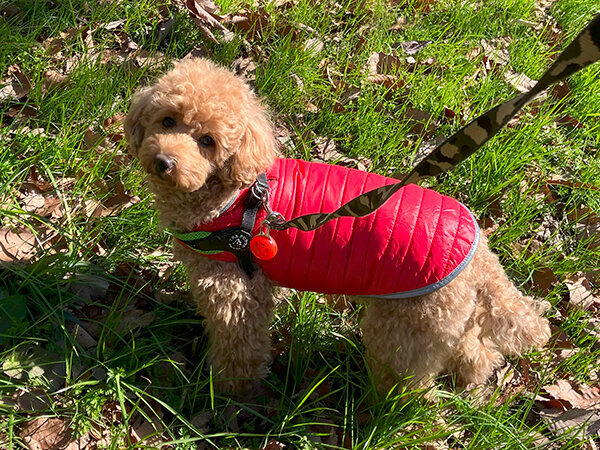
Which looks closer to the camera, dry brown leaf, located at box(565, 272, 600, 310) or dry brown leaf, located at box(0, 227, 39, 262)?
dry brown leaf, located at box(0, 227, 39, 262)

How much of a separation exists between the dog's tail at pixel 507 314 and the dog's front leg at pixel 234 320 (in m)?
1.14

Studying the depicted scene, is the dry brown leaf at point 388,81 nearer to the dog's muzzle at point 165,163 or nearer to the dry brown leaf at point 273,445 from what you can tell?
the dog's muzzle at point 165,163

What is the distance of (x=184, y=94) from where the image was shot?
2.39 m

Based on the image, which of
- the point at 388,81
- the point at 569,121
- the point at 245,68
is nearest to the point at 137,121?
the point at 245,68

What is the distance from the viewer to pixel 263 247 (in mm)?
2369

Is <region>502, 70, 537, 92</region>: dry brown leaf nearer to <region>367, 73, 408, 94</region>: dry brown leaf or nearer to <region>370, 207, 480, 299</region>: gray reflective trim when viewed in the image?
<region>367, 73, 408, 94</region>: dry brown leaf

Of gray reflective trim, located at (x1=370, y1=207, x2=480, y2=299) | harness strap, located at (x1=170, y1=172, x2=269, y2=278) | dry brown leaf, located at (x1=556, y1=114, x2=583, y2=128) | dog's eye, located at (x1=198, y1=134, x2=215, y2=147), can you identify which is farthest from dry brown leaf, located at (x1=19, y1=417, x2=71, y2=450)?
dry brown leaf, located at (x1=556, y1=114, x2=583, y2=128)

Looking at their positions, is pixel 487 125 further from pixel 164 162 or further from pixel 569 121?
pixel 569 121

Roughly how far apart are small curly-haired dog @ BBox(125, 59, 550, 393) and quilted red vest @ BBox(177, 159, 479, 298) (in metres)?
0.11


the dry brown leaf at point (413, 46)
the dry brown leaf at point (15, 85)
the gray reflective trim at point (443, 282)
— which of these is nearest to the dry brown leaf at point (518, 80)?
the dry brown leaf at point (413, 46)

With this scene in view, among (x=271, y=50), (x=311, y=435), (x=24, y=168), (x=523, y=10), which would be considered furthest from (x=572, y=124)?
(x=24, y=168)

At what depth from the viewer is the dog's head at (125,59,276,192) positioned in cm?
232

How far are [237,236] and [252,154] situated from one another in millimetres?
399

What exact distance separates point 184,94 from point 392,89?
218cm
